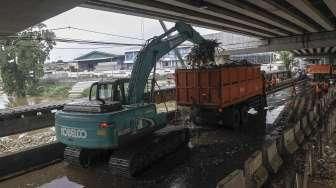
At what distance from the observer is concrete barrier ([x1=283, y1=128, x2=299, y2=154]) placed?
33.2ft

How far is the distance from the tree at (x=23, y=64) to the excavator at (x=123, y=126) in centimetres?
2042

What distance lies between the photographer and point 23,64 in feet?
98.2

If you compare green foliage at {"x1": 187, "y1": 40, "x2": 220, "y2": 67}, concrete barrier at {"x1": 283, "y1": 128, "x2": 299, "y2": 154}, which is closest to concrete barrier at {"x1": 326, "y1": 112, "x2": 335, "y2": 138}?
concrete barrier at {"x1": 283, "y1": 128, "x2": 299, "y2": 154}

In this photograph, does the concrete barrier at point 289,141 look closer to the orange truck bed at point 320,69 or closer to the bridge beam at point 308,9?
the bridge beam at point 308,9

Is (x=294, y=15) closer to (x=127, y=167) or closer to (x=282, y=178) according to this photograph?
(x=282, y=178)

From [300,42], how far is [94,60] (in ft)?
168

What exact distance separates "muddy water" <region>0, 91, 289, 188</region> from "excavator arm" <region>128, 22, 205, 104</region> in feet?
7.74

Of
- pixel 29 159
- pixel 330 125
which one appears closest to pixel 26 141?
pixel 29 159

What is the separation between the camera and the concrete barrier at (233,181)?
5461 mm

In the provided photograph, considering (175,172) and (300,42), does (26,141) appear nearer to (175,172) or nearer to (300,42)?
(175,172)

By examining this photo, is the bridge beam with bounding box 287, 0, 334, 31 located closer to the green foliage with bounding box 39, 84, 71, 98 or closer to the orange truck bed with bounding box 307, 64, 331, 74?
the orange truck bed with bounding box 307, 64, 331, 74

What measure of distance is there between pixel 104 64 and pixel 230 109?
192ft

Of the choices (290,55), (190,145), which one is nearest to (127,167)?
(190,145)

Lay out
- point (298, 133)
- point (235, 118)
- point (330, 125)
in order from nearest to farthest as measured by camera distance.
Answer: point (298, 133), point (330, 125), point (235, 118)
